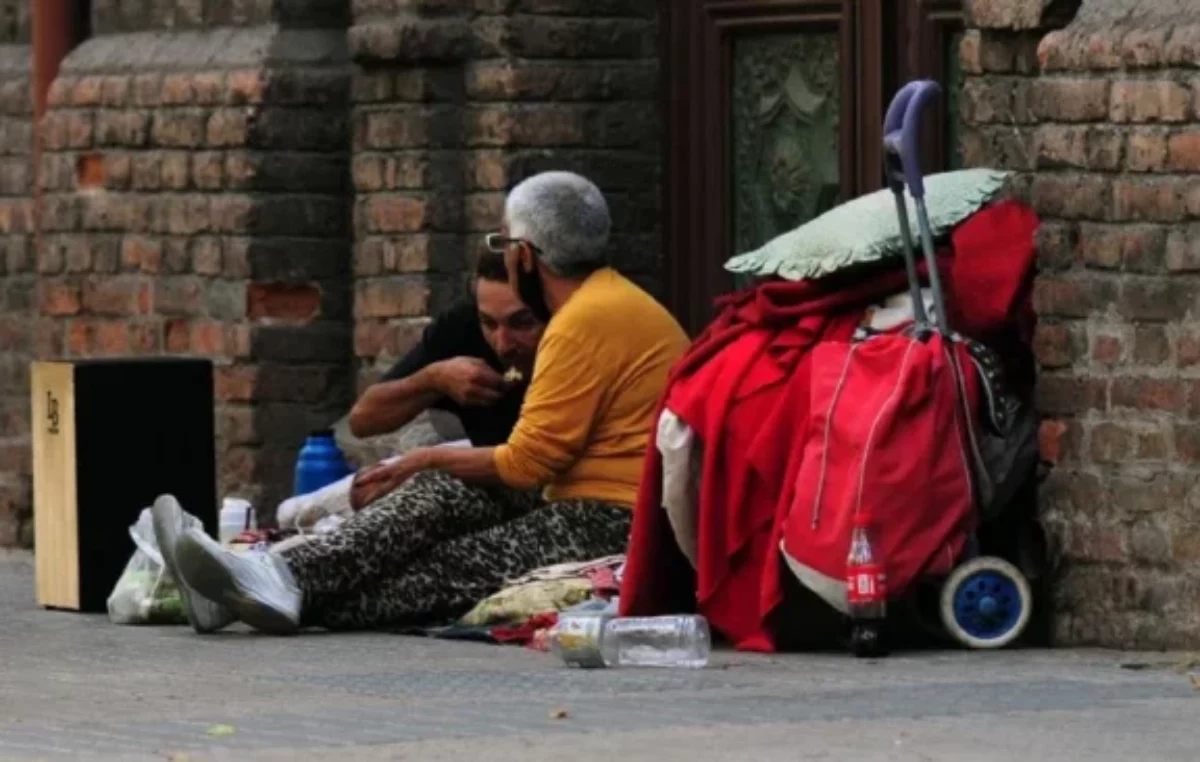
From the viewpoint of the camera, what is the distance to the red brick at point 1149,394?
9.46 metres

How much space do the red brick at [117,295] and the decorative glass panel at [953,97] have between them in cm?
302

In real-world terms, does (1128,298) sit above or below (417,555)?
above

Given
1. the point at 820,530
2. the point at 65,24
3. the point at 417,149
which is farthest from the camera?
the point at 65,24

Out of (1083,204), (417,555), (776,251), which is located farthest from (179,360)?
(1083,204)

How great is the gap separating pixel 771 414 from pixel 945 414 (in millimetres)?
449

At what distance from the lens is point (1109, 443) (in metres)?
9.62

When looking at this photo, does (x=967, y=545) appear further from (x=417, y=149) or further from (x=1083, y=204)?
(x=417, y=149)

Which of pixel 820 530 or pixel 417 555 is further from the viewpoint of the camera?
pixel 417 555

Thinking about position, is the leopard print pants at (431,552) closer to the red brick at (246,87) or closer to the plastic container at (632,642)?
the plastic container at (632,642)

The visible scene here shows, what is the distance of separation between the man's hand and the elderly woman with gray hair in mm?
168

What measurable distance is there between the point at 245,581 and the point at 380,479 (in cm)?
67

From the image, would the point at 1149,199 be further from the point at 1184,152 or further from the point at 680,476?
the point at 680,476

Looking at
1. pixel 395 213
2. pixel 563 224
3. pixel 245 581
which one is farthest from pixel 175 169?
pixel 245 581

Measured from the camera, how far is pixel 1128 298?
9.58 m
